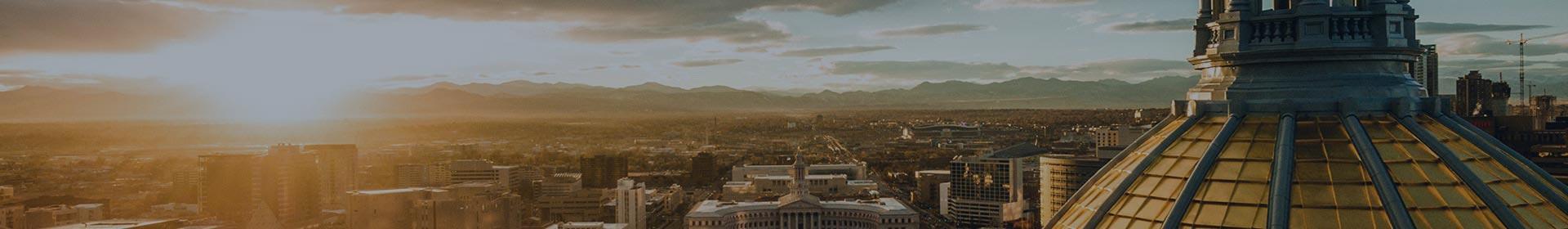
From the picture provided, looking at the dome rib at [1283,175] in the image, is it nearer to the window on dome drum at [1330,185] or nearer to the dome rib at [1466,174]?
the window on dome drum at [1330,185]

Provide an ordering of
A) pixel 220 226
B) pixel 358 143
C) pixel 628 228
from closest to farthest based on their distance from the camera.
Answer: pixel 220 226
pixel 628 228
pixel 358 143

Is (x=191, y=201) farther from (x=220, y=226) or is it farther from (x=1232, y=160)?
(x=1232, y=160)

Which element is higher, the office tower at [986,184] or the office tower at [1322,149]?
the office tower at [1322,149]

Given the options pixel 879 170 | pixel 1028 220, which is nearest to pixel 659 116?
pixel 879 170

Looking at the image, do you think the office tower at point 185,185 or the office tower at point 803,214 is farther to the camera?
the office tower at point 185,185

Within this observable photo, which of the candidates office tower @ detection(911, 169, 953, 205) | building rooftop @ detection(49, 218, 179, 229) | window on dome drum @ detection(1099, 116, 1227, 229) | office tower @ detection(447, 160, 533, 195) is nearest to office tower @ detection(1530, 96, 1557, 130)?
office tower @ detection(911, 169, 953, 205)

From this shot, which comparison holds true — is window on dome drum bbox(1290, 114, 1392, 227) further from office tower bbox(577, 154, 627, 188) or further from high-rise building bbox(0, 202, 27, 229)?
office tower bbox(577, 154, 627, 188)

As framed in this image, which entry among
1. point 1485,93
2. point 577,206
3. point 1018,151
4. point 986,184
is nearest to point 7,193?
point 577,206

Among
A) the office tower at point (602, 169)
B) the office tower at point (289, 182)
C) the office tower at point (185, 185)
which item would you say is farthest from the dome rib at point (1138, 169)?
the office tower at point (602, 169)

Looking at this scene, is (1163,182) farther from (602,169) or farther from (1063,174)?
(602,169)
